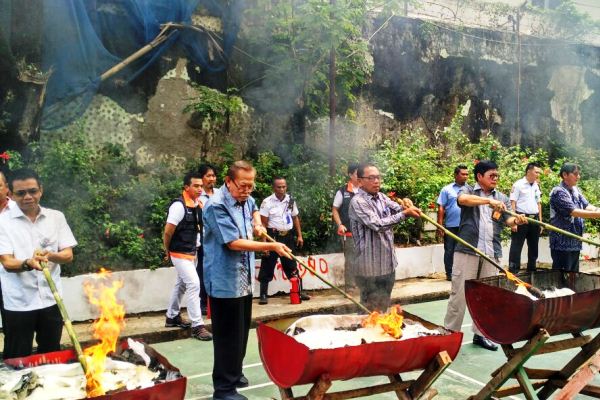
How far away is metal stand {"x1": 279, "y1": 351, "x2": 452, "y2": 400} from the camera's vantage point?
3.79 meters

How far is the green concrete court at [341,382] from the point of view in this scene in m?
5.27

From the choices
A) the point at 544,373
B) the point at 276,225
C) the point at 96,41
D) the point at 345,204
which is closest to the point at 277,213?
the point at 276,225

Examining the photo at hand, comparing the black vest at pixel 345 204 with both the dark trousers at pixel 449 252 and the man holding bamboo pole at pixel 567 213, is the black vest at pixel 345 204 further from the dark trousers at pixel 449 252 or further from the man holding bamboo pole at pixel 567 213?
the man holding bamboo pole at pixel 567 213

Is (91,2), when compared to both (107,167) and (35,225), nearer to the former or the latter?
(107,167)

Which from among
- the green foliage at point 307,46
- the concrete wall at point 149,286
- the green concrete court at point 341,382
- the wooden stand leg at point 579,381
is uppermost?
the green foliage at point 307,46

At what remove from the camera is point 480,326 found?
479 cm

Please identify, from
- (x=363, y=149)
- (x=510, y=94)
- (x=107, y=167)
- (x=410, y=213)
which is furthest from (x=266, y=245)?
(x=510, y=94)

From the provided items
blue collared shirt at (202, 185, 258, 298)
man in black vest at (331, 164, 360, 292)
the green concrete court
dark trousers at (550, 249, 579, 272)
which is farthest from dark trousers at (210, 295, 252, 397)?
dark trousers at (550, 249, 579, 272)

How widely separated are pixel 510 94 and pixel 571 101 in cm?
203

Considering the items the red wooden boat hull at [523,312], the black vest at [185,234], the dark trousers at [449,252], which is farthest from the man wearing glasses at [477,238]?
the dark trousers at [449,252]

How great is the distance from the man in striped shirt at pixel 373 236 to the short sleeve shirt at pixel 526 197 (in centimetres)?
525

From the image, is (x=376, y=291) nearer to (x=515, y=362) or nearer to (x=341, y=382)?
(x=341, y=382)

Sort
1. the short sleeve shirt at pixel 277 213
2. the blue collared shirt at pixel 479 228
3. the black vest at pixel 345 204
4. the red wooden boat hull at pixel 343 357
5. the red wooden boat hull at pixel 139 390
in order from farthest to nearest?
the black vest at pixel 345 204 → the short sleeve shirt at pixel 277 213 → the blue collared shirt at pixel 479 228 → the red wooden boat hull at pixel 343 357 → the red wooden boat hull at pixel 139 390

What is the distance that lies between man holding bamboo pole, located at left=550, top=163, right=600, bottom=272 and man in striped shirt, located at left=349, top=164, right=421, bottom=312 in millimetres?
2634
